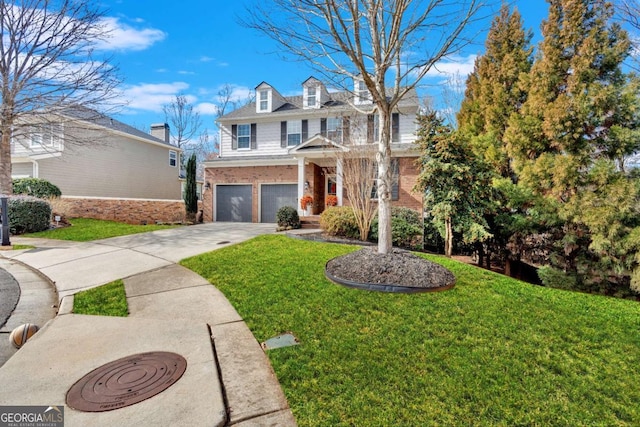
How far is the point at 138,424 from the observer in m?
1.89

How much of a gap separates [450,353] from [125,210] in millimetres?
15991

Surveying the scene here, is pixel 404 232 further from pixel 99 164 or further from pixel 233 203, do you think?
pixel 99 164

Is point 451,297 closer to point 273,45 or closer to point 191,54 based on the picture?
point 273,45

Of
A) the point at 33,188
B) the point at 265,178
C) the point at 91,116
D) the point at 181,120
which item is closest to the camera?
the point at 33,188

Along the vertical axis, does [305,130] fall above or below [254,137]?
above

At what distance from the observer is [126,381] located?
233 cm

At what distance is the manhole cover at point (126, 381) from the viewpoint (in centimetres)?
210

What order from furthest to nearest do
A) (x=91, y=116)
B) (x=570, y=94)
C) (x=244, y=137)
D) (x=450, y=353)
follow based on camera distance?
(x=244, y=137) < (x=91, y=116) < (x=570, y=94) < (x=450, y=353)

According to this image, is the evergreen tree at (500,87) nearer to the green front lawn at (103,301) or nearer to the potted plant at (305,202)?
the potted plant at (305,202)

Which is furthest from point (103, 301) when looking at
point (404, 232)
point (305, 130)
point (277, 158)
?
point (305, 130)

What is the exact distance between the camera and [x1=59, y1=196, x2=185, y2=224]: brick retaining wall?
44.2 feet

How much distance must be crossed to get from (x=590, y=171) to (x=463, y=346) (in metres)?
6.23

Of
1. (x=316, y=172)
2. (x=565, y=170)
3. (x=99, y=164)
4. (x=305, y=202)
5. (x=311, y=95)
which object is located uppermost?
(x=311, y=95)

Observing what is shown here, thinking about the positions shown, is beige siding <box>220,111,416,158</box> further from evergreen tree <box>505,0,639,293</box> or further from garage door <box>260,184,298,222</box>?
evergreen tree <box>505,0,639,293</box>
